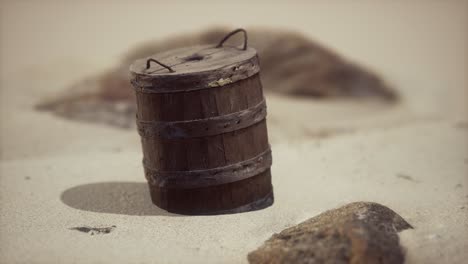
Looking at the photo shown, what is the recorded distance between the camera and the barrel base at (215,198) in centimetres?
502

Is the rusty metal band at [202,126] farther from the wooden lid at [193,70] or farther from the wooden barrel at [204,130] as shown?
the wooden lid at [193,70]

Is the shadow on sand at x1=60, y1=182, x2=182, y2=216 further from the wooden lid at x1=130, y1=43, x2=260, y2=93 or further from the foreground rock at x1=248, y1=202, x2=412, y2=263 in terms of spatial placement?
the foreground rock at x1=248, y1=202, x2=412, y2=263

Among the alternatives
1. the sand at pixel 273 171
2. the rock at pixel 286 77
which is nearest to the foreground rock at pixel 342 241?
the sand at pixel 273 171

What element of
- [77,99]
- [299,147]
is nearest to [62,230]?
[299,147]

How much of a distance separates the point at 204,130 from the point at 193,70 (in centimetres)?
45

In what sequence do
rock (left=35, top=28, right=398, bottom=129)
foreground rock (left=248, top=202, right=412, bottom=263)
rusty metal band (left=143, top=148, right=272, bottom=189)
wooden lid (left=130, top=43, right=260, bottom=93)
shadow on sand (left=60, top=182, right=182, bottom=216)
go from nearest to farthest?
foreground rock (left=248, top=202, right=412, bottom=263) → wooden lid (left=130, top=43, right=260, bottom=93) → rusty metal band (left=143, top=148, right=272, bottom=189) → shadow on sand (left=60, top=182, right=182, bottom=216) → rock (left=35, top=28, right=398, bottom=129)

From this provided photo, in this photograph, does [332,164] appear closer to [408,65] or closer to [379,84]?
[379,84]

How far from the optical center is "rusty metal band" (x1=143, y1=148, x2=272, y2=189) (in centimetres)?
493

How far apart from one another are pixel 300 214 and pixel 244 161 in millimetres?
628

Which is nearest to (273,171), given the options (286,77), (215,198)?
(215,198)

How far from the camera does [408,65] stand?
41.6 ft

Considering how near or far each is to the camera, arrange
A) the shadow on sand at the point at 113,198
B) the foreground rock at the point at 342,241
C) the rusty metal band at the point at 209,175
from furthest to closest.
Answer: the shadow on sand at the point at 113,198 → the rusty metal band at the point at 209,175 → the foreground rock at the point at 342,241

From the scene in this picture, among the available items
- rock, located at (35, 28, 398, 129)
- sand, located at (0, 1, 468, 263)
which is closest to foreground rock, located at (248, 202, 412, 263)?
sand, located at (0, 1, 468, 263)

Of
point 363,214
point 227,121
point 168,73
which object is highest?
point 168,73
